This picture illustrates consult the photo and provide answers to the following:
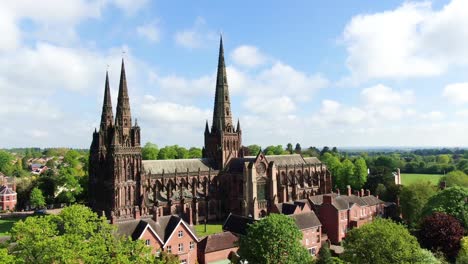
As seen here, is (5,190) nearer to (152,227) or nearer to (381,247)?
(152,227)

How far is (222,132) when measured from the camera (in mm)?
73125

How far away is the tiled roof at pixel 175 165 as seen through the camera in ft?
215

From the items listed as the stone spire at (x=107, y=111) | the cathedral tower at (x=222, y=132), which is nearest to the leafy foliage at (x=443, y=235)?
the cathedral tower at (x=222, y=132)

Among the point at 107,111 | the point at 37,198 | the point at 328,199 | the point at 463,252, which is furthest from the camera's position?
the point at 37,198

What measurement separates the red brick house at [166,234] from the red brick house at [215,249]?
78 cm

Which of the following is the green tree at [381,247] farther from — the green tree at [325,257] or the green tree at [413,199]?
the green tree at [413,199]

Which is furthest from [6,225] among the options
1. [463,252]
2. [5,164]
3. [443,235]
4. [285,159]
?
[5,164]

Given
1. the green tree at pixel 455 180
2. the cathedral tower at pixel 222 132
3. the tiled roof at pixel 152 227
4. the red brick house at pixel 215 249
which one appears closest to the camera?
the tiled roof at pixel 152 227

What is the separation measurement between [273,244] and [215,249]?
1200 cm

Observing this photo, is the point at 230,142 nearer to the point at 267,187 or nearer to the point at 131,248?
the point at 267,187

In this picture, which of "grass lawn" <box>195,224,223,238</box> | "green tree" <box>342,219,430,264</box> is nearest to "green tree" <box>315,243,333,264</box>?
"green tree" <box>342,219,430,264</box>

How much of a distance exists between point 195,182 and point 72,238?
46.2 m

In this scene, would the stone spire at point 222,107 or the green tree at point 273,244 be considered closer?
the green tree at point 273,244

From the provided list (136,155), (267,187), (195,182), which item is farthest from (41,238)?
(267,187)
